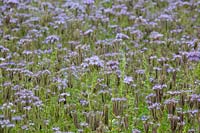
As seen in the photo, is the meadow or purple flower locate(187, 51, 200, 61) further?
purple flower locate(187, 51, 200, 61)

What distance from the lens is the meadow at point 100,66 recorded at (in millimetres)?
6406

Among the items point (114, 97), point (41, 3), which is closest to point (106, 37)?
point (41, 3)

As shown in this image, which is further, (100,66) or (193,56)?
(193,56)

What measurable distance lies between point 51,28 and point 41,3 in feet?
4.03

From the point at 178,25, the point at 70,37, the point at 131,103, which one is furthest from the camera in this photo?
the point at 178,25

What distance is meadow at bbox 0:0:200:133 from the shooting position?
Result: 641 centimetres

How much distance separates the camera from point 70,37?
911 cm

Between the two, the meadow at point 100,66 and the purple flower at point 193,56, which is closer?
the meadow at point 100,66

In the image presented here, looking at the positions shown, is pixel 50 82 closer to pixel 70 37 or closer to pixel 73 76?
pixel 73 76

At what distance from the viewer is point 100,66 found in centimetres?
768

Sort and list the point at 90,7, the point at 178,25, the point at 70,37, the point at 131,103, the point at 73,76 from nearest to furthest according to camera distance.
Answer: the point at 131,103, the point at 73,76, the point at 70,37, the point at 178,25, the point at 90,7

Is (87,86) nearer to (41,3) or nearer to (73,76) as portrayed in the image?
(73,76)

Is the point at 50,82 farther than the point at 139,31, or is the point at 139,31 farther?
the point at 139,31

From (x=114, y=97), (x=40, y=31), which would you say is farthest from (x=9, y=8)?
(x=114, y=97)
